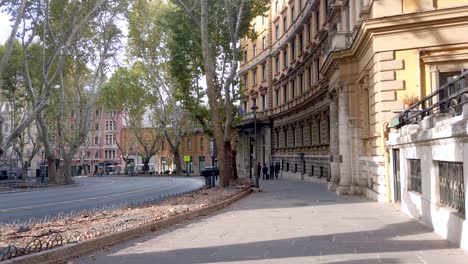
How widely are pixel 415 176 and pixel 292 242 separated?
4.25 m

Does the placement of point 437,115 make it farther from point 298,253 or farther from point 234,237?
point 234,237

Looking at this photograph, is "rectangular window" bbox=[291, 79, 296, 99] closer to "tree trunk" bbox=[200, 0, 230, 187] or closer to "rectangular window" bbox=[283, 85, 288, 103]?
"rectangular window" bbox=[283, 85, 288, 103]

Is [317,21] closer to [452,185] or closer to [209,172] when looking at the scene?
[209,172]

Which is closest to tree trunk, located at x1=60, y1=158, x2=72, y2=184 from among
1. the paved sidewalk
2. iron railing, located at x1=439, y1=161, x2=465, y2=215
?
the paved sidewalk

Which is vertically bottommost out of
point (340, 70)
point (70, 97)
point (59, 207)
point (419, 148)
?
point (59, 207)

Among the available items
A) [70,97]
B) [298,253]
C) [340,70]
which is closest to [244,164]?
[70,97]

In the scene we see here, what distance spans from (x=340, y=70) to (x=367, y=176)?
479cm

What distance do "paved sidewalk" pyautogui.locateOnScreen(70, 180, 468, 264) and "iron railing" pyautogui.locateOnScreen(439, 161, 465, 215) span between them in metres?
0.73

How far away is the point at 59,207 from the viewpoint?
17641 millimetres

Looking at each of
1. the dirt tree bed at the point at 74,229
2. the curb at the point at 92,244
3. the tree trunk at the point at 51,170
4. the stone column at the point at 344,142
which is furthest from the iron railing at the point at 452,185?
the tree trunk at the point at 51,170

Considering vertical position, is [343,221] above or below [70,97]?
below

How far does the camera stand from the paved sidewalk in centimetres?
728

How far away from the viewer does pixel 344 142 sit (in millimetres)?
19906

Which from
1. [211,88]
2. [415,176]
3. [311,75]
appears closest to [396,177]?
[415,176]
